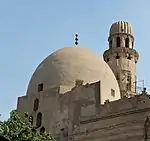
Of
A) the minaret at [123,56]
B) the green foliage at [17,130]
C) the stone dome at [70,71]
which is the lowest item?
the green foliage at [17,130]

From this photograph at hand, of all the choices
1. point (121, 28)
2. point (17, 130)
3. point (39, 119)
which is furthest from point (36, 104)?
point (121, 28)

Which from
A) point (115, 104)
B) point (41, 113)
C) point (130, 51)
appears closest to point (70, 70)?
point (41, 113)

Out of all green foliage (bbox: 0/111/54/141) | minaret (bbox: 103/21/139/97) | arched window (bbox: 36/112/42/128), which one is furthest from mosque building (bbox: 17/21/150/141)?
green foliage (bbox: 0/111/54/141)

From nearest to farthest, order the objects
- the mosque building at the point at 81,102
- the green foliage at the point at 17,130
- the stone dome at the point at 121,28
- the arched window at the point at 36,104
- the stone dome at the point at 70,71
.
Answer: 1. the green foliage at the point at 17,130
2. the mosque building at the point at 81,102
3. the stone dome at the point at 70,71
4. the arched window at the point at 36,104
5. the stone dome at the point at 121,28

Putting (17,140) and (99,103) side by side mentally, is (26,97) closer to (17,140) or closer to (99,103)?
(99,103)

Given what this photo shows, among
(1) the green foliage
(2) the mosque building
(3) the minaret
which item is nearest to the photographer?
(1) the green foliage

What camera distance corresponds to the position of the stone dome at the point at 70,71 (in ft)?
92.3

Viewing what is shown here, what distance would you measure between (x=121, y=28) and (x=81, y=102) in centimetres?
1424

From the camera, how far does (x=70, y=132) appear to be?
25.6 meters

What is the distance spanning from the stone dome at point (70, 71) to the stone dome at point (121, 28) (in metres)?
8.47

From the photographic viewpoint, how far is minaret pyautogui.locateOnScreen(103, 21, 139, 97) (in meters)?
36.1

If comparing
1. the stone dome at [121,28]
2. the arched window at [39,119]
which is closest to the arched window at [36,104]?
the arched window at [39,119]

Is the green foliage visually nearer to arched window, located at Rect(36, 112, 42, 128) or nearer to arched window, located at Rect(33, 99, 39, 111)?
arched window, located at Rect(36, 112, 42, 128)

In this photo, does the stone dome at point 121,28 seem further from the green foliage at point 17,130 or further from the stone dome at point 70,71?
the green foliage at point 17,130
